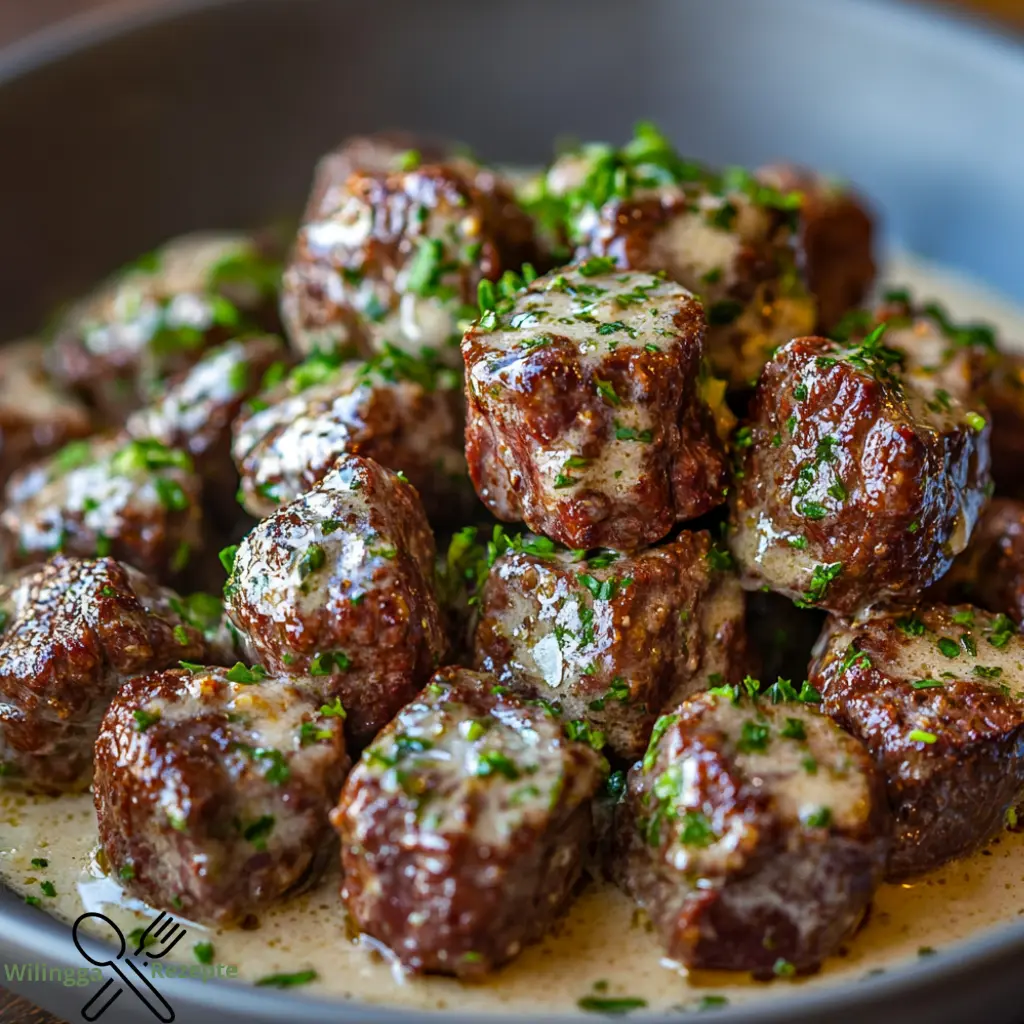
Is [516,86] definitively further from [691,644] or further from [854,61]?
[691,644]

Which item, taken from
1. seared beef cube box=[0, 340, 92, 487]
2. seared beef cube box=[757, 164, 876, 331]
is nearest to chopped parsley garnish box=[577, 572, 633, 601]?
seared beef cube box=[757, 164, 876, 331]

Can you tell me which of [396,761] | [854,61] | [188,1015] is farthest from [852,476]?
[854,61]

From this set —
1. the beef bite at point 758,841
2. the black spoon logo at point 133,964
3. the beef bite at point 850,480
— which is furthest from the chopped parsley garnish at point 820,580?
the black spoon logo at point 133,964

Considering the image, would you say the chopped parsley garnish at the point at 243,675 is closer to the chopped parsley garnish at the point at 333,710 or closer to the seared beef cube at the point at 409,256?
the chopped parsley garnish at the point at 333,710

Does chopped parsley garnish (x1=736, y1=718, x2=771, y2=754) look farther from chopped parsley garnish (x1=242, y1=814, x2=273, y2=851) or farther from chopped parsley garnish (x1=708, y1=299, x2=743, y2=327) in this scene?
chopped parsley garnish (x1=708, y1=299, x2=743, y2=327)

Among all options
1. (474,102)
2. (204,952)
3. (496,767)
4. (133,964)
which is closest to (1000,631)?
(496,767)
